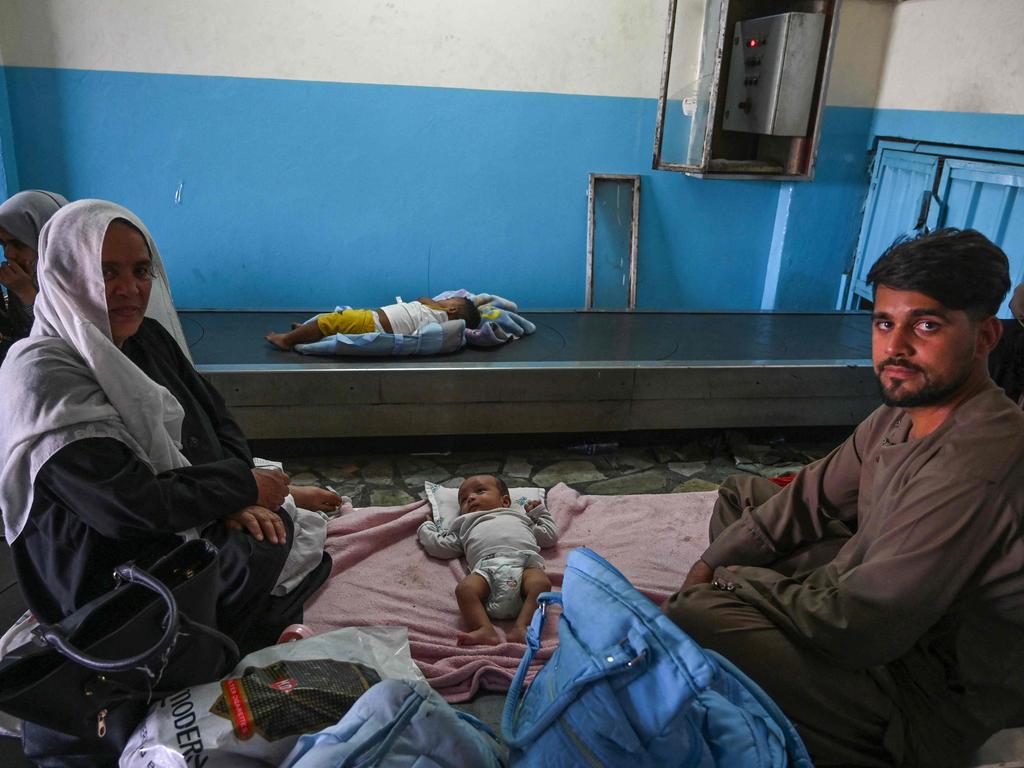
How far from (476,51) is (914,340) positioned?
3.77m

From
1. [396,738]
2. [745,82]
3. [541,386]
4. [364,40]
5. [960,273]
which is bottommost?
[541,386]

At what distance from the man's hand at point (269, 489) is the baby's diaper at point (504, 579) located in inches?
26.5

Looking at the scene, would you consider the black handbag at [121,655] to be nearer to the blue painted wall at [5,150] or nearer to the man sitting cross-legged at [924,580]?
the man sitting cross-legged at [924,580]

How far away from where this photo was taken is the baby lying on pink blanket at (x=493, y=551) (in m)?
2.36

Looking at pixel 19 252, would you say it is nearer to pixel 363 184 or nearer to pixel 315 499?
pixel 315 499

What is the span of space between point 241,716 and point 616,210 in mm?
4296

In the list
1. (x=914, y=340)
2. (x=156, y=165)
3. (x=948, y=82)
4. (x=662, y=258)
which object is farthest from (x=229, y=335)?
(x=948, y=82)

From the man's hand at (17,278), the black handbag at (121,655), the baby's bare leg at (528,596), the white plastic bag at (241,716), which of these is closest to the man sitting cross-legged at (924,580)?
the baby's bare leg at (528,596)

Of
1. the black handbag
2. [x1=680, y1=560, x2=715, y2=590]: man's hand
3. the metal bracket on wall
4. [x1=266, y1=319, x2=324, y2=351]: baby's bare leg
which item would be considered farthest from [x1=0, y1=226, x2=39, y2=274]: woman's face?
the metal bracket on wall

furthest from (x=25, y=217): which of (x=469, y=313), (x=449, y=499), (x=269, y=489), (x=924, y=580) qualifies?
(x=924, y=580)

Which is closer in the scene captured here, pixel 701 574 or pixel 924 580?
pixel 924 580

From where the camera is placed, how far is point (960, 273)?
1.65m

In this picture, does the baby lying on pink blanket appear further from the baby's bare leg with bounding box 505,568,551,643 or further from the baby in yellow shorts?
the baby in yellow shorts

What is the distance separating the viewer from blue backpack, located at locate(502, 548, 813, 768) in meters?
1.30
